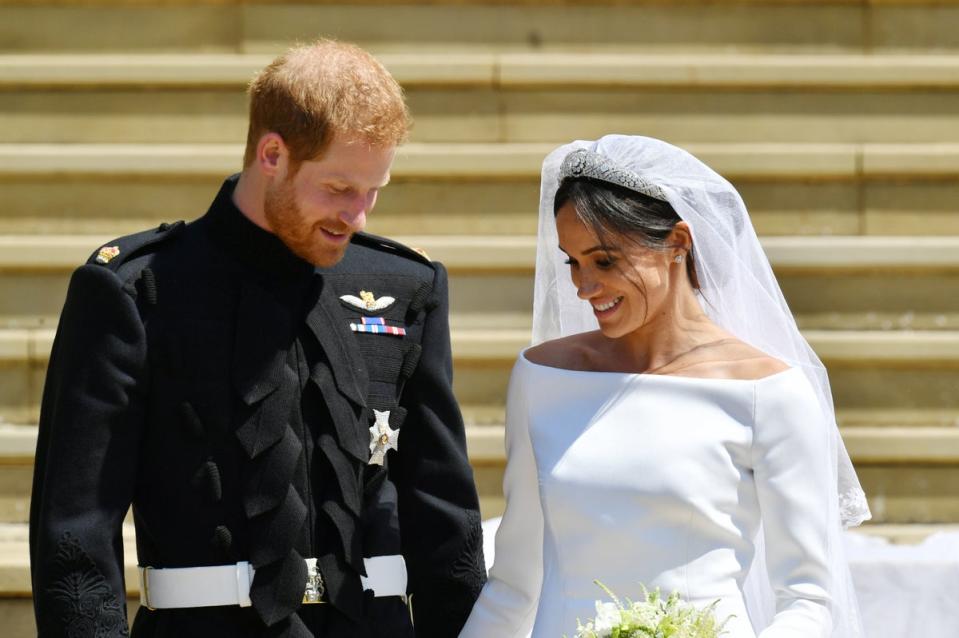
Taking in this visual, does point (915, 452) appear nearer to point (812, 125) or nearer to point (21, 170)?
point (812, 125)

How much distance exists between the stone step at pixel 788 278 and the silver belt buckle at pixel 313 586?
9.32 ft

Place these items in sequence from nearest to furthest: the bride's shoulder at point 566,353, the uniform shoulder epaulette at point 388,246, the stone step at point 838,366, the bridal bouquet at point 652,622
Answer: the bridal bouquet at point 652,622 → the bride's shoulder at point 566,353 → the uniform shoulder epaulette at point 388,246 → the stone step at point 838,366

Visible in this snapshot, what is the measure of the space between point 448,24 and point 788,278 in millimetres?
1715

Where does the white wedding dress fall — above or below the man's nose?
below

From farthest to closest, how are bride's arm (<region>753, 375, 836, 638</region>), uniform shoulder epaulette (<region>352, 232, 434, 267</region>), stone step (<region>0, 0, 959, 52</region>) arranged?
stone step (<region>0, 0, 959, 52</region>) → uniform shoulder epaulette (<region>352, 232, 434, 267</region>) → bride's arm (<region>753, 375, 836, 638</region>)

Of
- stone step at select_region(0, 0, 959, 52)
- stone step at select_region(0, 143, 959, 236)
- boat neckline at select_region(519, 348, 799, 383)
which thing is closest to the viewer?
boat neckline at select_region(519, 348, 799, 383)

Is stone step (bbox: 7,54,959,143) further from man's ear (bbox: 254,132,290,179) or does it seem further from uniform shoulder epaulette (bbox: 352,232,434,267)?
man's ear (bbox: 254,132,290,179)

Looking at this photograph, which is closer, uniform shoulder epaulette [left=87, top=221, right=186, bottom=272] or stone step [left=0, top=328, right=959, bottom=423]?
uniform shoulder epaulette [left=87, top=221, right=186, bottom=272]

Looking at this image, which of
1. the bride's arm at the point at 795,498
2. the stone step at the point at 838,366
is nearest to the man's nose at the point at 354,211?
the bride's arm at the point at 795,498

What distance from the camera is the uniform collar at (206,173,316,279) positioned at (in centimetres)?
301

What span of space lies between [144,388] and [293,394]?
296mm

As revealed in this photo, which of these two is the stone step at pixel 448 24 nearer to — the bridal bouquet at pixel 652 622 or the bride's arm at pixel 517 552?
the bride's arm at pixel 517 552

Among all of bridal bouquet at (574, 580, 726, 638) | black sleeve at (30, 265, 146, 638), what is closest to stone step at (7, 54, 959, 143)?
black sleeve at (30, 265, 146, 638)

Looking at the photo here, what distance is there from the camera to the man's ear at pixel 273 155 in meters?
2.87
